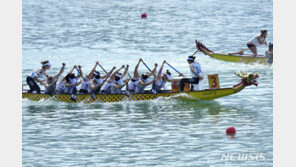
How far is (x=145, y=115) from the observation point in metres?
30.7

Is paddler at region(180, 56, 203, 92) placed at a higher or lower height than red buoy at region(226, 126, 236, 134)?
higher

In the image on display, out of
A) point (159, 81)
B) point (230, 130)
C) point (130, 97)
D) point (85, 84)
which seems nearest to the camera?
point (230, 130)

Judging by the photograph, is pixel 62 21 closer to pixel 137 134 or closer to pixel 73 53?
pixel 73 53

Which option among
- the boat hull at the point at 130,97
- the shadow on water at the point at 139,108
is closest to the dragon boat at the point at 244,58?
the shadow on water at the point at 139,108

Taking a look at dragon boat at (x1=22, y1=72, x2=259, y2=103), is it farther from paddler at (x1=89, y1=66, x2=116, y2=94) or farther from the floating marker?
the floating marker

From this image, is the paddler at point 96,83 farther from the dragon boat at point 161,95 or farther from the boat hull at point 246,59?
the boat hull at point 246,59

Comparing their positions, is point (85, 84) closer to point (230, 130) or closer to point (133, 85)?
point (133, 85)

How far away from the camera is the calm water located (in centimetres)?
2411

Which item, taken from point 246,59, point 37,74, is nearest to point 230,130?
point 37,74

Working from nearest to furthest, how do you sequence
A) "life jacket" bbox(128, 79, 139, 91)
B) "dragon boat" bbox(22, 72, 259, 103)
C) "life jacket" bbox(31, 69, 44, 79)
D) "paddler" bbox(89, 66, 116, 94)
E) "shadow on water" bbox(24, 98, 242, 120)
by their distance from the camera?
"shadow on water" bbox(24, 98, 242, 120)
"dragon boat" bbox(22, 72, 259, 103)
"paddler" bbox(89, 66, 116, 94)
"life jacket" bbox(128, 79, 139, 91)
"life jacket" bbox(31, 69, 44, 79)

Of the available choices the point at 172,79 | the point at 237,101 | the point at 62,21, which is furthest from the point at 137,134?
the point at 62,21

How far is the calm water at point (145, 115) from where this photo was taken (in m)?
24.1

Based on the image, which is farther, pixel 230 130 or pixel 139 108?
pixel 139 108

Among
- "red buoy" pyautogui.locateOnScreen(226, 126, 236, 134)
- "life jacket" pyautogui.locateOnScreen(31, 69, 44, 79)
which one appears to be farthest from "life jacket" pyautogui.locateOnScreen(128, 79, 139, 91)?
"red buoy" pyautogui.locateOnScreen(226, 126, 236, 134)
